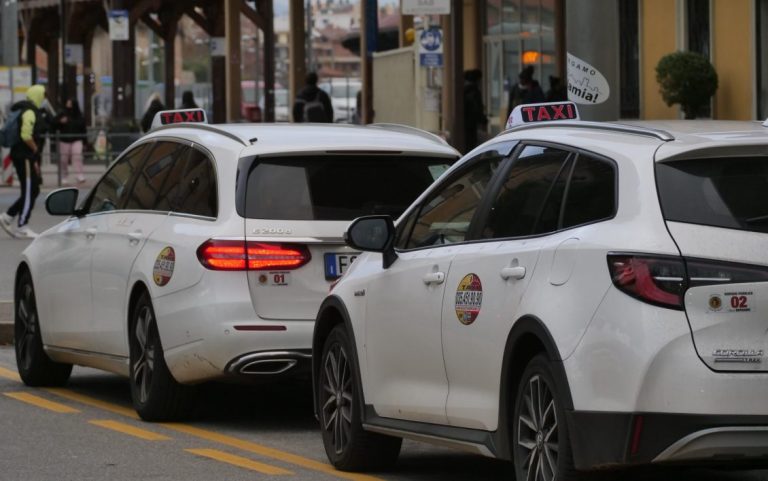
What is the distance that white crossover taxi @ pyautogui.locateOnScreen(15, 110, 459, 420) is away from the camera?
32.1 ft

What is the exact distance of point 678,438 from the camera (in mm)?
6250

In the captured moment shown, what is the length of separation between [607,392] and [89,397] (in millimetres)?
6076

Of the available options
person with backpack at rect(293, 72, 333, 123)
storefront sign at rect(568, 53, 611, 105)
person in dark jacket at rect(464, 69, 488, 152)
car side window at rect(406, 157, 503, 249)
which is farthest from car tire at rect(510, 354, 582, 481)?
person with backpack at rect(293, 72, 333, 123)

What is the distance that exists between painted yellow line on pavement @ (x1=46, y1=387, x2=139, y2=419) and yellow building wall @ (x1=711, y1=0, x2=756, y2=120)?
14.5 metres

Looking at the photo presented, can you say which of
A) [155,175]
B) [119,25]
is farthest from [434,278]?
[119,25]

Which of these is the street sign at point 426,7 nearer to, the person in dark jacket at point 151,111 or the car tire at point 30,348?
the person in dark jacket at point 151,111

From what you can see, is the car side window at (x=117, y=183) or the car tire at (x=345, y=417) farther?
the car side window at (x=117, y=183)

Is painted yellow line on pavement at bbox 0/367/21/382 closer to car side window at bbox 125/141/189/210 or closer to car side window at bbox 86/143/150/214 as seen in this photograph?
car side window at bbox 86/143/150/214

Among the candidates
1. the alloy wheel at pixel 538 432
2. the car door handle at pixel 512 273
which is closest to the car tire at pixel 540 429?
the alloy wheel at pixel 538 432

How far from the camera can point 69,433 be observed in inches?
396

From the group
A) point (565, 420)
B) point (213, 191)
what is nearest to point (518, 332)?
point (565, 420)

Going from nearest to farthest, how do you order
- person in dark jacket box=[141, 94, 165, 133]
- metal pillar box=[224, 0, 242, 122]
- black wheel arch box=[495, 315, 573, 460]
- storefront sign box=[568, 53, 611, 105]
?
black wheel arch box=[495, 315, 573, 460], storefront sign box=[568, 53, 611, 105], person in dark jacket box=[141, 94, 165, 133], metal pillar box=[224, 0, 242, 122]

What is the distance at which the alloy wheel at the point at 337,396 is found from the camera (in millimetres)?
8789

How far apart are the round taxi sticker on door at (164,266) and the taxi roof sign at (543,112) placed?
1.91 meters
